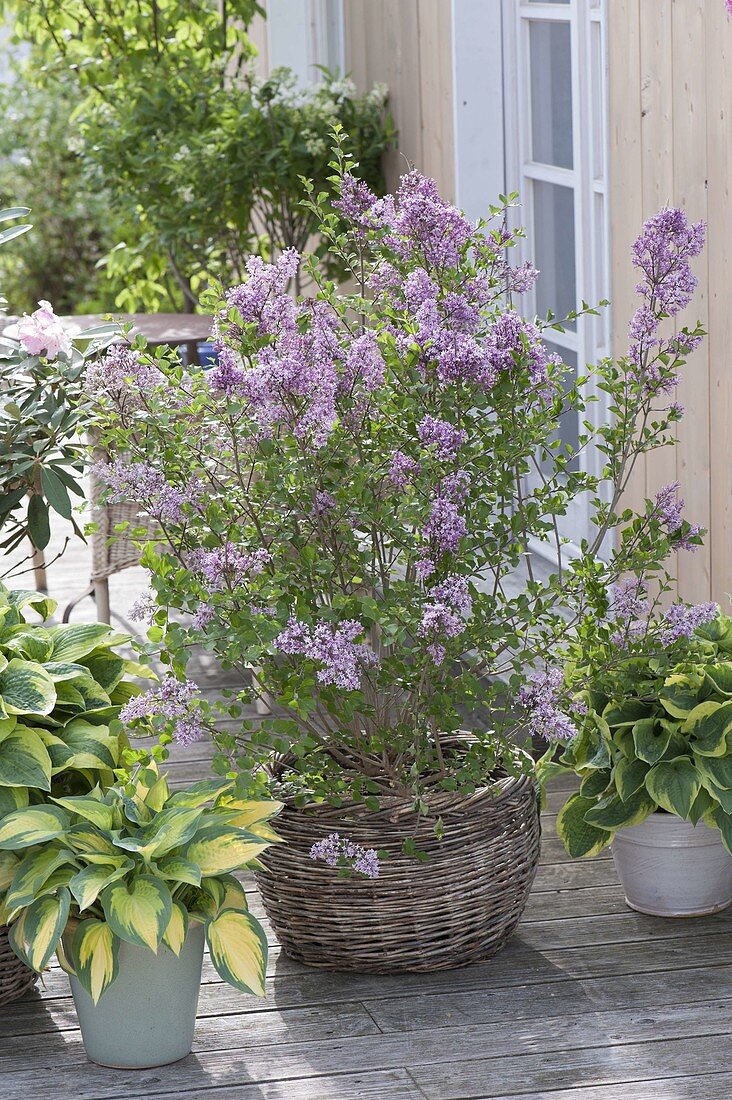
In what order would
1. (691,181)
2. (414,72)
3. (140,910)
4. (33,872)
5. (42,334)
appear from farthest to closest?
(414,72) < (42,334) < (691,181) < (33,872) < (140,910)

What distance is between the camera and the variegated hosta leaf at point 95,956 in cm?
198

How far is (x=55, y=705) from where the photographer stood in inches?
92.5

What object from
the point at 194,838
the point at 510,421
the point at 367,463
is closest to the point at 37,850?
the point at 194,838

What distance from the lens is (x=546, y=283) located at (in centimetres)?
382

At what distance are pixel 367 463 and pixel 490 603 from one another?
0.28 meters

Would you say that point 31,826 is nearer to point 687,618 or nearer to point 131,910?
point 131,910

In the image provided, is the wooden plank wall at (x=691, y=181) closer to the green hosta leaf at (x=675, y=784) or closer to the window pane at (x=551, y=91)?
the green hosta leaf at (x=675, y=784)

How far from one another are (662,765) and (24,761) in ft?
3.28

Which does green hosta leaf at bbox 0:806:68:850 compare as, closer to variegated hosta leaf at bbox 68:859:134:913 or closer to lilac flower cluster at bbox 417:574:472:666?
variegated hosta leaf at bbox 68:859:134:913

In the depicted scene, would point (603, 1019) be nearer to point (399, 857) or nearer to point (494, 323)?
point (399, 857)

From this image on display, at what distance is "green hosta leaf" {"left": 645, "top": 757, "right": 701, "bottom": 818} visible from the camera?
227cm

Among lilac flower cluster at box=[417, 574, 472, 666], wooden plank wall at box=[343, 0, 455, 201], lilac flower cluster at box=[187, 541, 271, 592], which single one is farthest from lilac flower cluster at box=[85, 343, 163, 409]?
wooden plank wall at box=[343, 0, 455, 201]

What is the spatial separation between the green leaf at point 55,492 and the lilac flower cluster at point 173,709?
0.63 m

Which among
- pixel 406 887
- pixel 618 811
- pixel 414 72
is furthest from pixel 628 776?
pixel 414 72
